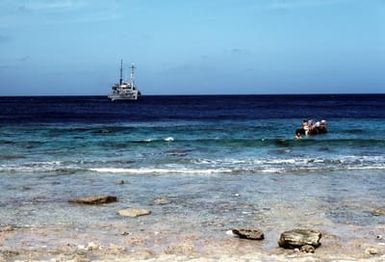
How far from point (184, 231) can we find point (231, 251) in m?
2.09

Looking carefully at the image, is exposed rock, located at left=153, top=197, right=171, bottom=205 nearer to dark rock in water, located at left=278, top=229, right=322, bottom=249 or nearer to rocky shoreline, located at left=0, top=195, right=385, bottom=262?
rocky shoreline, located at left=0, top=195, right=385, bottom=262

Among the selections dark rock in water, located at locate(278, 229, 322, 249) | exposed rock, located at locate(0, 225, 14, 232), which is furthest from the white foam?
dark rock in water, located at locate(278, 229, 322, 249)

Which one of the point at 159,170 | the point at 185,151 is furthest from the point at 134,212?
the point at 185,151

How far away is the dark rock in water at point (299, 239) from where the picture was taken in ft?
38.5

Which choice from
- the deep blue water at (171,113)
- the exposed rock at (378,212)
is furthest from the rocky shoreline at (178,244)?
the deep blue water at (171,113)

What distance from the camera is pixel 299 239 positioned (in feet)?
38.6

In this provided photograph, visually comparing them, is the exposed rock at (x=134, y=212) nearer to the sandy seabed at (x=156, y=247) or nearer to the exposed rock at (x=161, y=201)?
the exposed rock at (x=161, y=201)

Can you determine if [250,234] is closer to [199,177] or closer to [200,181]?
[200,181]

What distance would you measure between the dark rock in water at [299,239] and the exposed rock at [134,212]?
4707 millimetres

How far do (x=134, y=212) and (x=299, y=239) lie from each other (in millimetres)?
5385

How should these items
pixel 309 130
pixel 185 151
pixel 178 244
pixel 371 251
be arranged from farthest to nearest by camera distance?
pixel 309 130
pixel 185 151
pixel 178 244
pixel 371 251

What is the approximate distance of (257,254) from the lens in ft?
37.6

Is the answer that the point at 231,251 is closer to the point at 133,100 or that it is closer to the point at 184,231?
the point at 184,231

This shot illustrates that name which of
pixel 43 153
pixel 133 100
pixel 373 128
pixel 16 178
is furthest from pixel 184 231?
pixel 133 100
